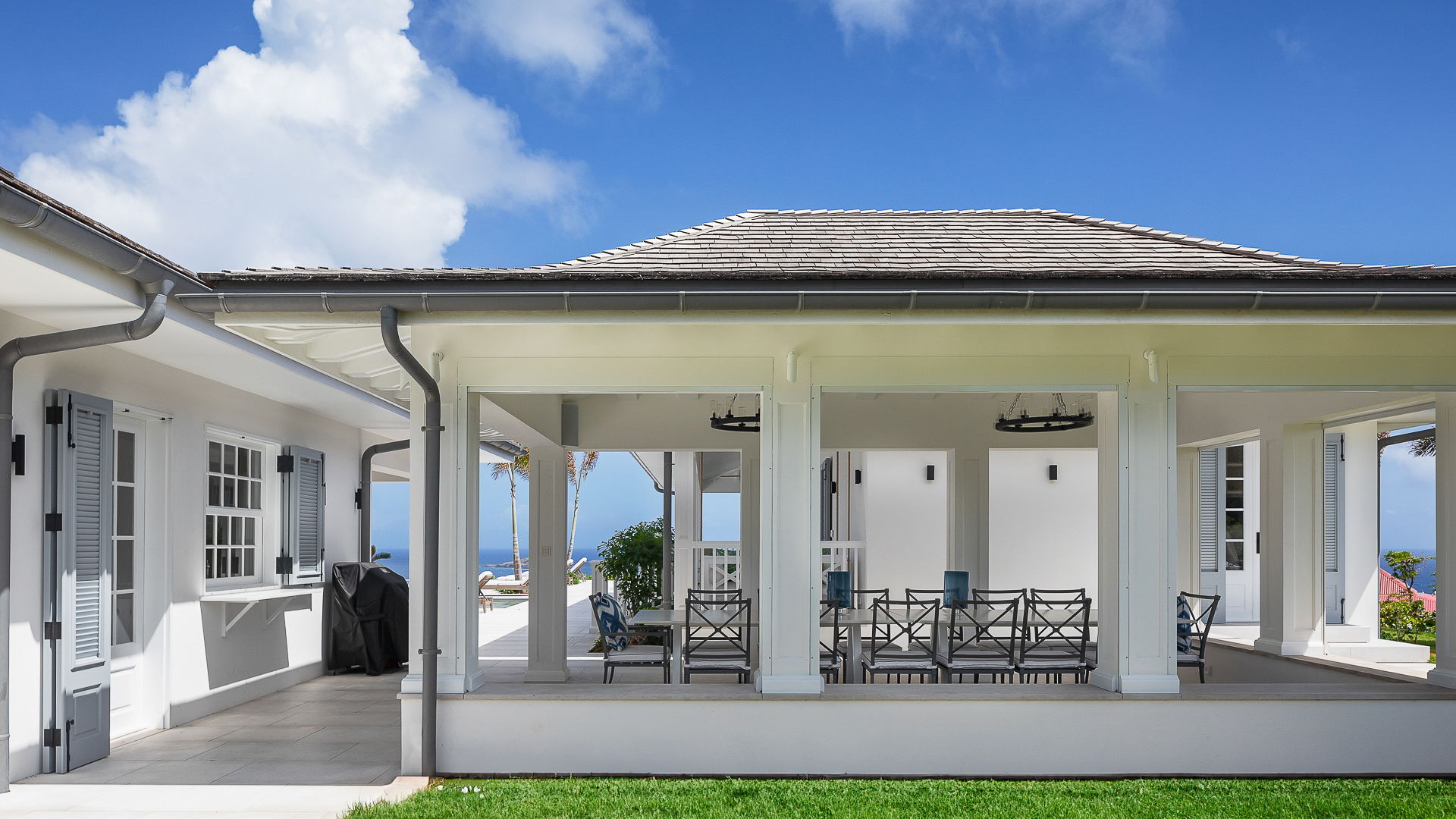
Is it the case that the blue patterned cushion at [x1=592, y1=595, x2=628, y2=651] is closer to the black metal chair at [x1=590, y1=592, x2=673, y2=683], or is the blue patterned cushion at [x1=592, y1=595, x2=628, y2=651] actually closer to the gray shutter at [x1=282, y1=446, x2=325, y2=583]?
the black metal chair at [x1=590, y1=592, x2=673, y2=683]

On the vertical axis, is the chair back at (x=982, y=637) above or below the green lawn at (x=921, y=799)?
above

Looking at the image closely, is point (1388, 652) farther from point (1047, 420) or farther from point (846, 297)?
point (846, 297)

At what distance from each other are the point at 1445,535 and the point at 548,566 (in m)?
6.82

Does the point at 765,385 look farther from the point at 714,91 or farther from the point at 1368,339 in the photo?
the point at 714,91

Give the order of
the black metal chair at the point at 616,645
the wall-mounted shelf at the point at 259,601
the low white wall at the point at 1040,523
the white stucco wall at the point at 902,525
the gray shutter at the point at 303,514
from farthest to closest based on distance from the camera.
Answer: the white stucco wall at the point at 902,525
the low white wall at the point at 1040,523
the gray shutter at the point at 303,514
the black metal chair at the point at 616,645
the wall-mounted shelf at the point at 259,601

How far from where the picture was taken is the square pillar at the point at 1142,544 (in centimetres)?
559

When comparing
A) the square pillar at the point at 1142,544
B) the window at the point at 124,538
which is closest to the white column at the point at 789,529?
the square pillar at the point at 1142,544

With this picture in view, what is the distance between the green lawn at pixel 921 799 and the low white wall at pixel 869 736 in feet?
0.45

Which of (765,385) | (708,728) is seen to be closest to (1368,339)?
(765,385)

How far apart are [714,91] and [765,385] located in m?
46.5

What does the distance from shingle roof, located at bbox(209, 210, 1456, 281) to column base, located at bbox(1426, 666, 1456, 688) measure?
Answer: 2.44 metres

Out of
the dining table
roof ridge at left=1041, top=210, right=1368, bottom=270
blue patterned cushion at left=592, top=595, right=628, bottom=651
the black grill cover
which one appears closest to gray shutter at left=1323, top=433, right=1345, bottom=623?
the dining table

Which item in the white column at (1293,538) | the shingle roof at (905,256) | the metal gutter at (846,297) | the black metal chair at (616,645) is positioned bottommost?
the black metal chair at (616,645)

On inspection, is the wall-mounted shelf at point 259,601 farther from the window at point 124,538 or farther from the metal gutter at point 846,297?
the metal gutter at point 846,297
